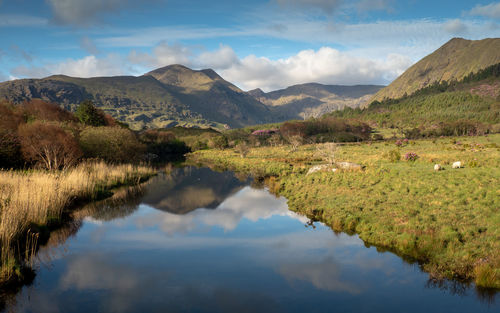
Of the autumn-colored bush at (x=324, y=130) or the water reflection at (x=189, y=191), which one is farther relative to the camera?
the autumn-colored bush at (x=324, y=130)

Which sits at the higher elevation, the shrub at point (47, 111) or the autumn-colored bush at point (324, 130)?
the shrub at point (47, 111)

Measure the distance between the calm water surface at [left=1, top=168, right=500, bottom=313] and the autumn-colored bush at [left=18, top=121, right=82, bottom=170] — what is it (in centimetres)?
1308

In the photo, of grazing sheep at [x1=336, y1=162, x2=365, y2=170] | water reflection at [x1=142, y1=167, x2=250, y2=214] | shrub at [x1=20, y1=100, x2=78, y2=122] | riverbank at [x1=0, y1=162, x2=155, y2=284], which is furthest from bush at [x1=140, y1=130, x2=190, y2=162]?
grazing sheep at [x1=336, y1=162, x2=365, y2=170]

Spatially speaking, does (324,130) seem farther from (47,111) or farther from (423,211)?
(423,211)

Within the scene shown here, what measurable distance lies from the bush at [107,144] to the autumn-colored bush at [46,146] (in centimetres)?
682

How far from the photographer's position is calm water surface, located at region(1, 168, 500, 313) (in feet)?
39.2

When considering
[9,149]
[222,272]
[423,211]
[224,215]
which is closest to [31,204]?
[222,272]

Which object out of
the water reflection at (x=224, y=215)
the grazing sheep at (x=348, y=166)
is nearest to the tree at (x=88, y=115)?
the water reflection at (x=224, y=215)

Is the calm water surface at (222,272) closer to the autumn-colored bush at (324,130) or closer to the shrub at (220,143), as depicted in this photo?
the shrub at (220,143)

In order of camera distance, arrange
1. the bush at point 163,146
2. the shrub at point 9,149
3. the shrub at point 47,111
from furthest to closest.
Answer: the bush at point 163,146 < the shrub at point 47,111 < the shrub at point 9,149

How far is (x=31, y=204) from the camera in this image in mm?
19234

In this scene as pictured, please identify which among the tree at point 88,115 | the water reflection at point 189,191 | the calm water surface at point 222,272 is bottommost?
the water reflection at point 189,191

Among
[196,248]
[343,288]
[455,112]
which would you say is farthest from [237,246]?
[455,112]

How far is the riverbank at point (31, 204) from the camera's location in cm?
1404
